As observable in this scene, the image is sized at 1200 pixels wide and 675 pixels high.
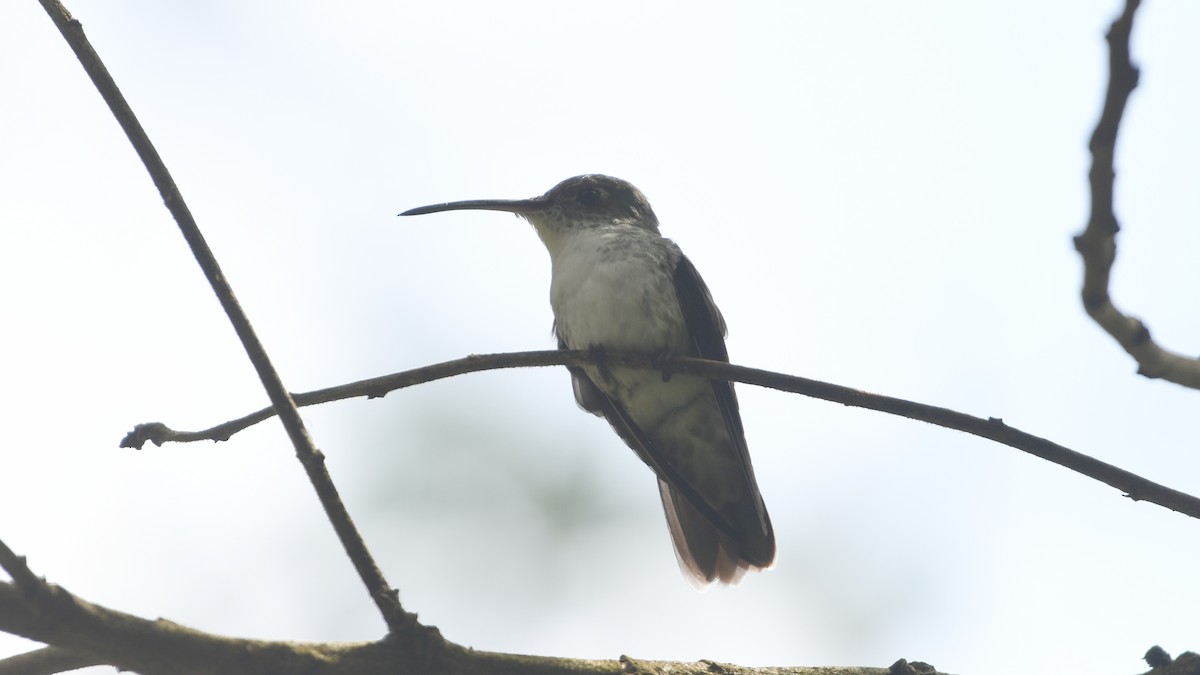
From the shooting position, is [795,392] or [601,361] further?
[601,361]

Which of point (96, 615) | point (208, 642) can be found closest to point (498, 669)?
point (208, 642)

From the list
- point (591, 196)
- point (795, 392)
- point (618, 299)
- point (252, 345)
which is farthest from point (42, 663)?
point (591, 196)

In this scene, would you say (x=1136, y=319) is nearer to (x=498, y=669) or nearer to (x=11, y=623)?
(x=498, y=669)

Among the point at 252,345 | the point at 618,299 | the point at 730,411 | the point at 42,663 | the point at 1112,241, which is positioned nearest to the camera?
the point at 1112,241

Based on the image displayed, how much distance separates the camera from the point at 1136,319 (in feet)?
7.86

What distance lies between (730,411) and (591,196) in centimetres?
183

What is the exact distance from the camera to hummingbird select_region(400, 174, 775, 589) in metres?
6.00

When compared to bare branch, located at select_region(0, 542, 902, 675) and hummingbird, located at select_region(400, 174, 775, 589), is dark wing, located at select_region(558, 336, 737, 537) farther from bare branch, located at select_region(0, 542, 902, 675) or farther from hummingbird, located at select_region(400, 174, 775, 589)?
bare branch, located at select_region(0, 542, 902, 675)

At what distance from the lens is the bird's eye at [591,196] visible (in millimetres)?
7105

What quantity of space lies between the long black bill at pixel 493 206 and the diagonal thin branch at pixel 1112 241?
5.03 m

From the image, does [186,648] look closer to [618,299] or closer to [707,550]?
[618,299]

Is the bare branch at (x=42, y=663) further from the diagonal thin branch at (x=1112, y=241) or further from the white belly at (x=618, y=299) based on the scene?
the white belly at (x=618, y=299)

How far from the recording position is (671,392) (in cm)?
625

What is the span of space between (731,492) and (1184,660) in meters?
3.23
